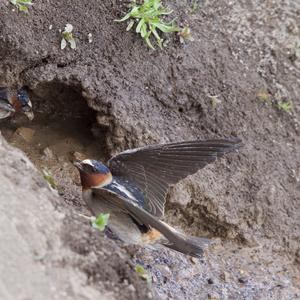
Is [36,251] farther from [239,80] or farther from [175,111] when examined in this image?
[239,80]

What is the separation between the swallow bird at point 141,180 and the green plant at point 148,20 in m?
1.08

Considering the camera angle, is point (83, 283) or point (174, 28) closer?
point (83, 283)

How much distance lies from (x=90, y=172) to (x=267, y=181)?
1.59 meters

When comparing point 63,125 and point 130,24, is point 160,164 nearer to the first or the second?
point 130,24

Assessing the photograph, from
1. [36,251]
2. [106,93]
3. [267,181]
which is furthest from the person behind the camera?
[267,181]

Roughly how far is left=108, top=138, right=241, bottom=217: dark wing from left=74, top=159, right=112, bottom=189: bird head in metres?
0.13

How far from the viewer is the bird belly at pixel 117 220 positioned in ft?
13.7

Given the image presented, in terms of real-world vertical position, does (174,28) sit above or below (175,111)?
above

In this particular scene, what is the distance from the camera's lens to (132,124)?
4844 millimetres

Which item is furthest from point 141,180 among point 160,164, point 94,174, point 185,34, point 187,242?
point 185,34

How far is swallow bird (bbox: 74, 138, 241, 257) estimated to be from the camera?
4.00 meters

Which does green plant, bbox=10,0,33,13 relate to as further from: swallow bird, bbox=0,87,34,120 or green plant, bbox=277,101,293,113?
green plant, bbox=277,101,293,113

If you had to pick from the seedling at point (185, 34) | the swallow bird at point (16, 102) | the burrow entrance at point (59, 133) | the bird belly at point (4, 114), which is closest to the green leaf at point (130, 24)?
the seedling at point (185, 34)

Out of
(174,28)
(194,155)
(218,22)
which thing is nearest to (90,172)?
(194,155)
